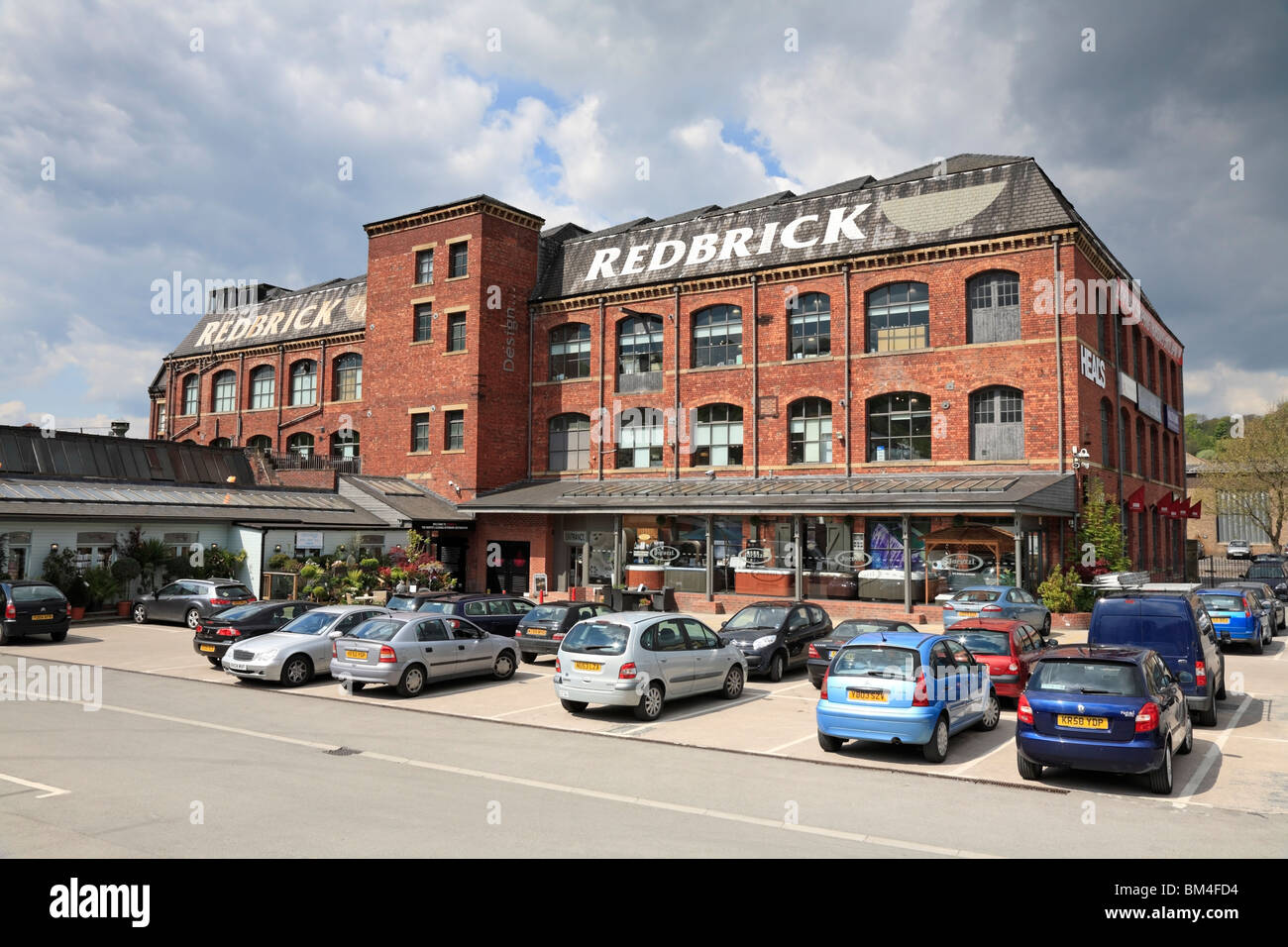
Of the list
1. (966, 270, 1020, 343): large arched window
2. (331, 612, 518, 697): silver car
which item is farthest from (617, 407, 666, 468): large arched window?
(331, 612, 518, 697): silver car

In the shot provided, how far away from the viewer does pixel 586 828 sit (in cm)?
786

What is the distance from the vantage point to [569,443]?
1529 inches

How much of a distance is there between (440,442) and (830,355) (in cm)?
1666

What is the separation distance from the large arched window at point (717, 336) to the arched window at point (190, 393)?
3419 cm

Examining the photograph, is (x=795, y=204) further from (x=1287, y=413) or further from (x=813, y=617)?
(x=1287, y=413)

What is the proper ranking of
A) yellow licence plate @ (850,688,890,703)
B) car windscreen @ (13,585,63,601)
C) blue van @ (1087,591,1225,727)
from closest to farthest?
yellow licence plate @ (850,688,890,703), blue van @ (1087,591,1225,727), car windscreen @ (13,585,63,601)

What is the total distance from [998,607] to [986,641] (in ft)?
23.9

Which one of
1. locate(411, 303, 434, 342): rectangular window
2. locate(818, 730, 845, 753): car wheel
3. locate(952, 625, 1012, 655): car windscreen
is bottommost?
locate(818, 730, 845, 753): car wheel

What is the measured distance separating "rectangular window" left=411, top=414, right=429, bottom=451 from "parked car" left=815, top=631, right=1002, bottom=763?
30034 millimetres

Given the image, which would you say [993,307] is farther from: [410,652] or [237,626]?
[237,626]

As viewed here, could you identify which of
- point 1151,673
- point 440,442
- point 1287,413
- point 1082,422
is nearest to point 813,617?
point 1151,673

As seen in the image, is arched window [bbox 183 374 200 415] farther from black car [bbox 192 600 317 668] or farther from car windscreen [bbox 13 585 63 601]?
black car [bbox 192 600 317 668]

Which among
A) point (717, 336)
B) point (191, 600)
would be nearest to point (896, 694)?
point (191, 600)

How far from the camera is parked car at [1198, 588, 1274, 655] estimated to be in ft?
72.2
